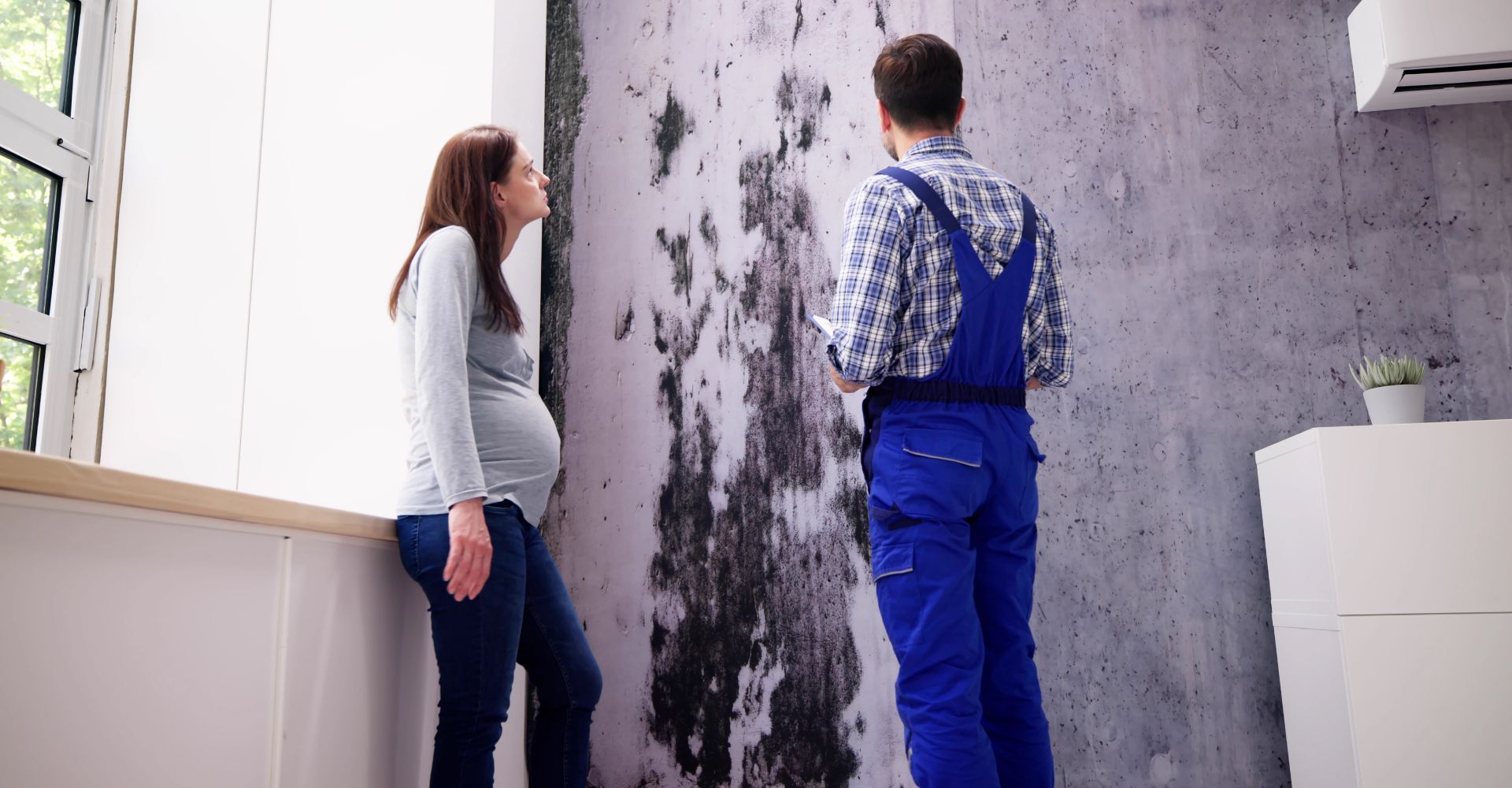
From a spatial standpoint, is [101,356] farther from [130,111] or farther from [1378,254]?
[1378,254]

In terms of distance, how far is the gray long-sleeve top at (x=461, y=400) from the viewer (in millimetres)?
1443

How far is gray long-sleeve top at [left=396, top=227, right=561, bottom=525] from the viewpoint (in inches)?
56.8

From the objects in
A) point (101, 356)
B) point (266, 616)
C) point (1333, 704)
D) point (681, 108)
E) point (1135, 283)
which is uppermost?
point (681, 108)

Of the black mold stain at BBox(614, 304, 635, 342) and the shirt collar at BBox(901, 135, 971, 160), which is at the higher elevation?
the shirt collar at BBox(901, 135, 971, 160)

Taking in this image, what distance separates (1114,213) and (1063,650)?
113 cm

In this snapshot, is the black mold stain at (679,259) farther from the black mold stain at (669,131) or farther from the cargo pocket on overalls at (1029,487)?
Result: the cargo pocket on overalls at (1029,487)

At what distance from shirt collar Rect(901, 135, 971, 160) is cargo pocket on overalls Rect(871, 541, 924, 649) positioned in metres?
0.68

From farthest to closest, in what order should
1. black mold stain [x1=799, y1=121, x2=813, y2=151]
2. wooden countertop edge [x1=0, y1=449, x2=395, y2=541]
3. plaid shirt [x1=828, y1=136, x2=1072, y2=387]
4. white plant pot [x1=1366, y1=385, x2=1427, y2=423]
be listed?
black mold stain [x1=799, y1=121, x2=813, y2=151] → white plant pot [x1=1366, y1=385, x2=1427, y2=423] → plaid shirt [x1=828, y1=136, x2=1072, y2=387] → wooden countertop edge [x1=0, y1=449, x2=395, y2=541]

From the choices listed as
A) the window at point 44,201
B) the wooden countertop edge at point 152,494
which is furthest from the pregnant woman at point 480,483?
the window at point 44,201

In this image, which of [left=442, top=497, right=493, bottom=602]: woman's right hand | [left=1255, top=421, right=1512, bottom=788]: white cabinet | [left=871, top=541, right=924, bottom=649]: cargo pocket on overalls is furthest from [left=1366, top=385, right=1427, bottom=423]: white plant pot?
[left=442, top=497, right=493, bottom=602]: woman's right hand

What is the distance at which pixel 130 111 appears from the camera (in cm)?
222

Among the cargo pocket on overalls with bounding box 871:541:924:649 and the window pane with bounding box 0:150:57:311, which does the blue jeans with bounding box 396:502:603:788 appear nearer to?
the cargo pocket on overalls with bounding box 871:541:924:649

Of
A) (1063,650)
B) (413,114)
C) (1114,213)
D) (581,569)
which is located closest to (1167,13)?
(1114,213)

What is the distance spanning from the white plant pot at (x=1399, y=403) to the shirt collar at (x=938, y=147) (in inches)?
46.6
